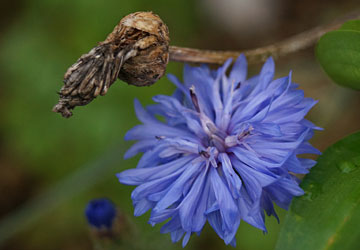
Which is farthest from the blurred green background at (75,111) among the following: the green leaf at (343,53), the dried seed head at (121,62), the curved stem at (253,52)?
the dried seed head at (121,62)

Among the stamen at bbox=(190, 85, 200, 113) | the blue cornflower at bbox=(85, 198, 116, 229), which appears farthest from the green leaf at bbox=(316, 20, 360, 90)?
the blue cornflower at bbox=(85, 198, 116, 229)

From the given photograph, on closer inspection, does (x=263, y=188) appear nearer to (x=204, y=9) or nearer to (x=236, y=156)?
(x=236, y=156)

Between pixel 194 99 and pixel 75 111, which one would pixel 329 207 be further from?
pixel 75 111

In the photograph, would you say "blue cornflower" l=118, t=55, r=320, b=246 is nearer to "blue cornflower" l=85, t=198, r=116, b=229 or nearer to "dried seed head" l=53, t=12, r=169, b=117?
"dried seed head" l=53, t=12, r=169, b=117

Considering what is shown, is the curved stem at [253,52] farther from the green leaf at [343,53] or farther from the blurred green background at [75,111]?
the blurred green background at [75,111]

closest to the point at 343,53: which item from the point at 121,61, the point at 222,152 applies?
the point at 222,152

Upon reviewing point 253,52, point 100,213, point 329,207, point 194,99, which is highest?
point 253,52
